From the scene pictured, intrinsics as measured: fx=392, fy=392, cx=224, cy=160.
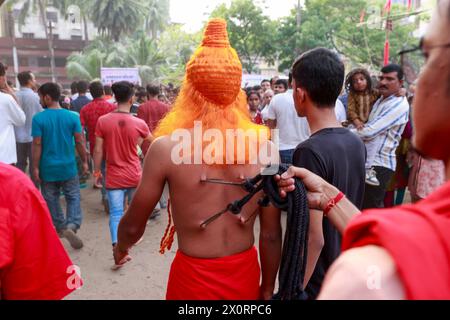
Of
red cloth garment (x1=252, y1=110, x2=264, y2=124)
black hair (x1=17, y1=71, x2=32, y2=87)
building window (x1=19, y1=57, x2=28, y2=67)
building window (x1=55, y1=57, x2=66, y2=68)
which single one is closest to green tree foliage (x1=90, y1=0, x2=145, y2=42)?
building window (x1=55, y1=57, x2=66, y2=68)

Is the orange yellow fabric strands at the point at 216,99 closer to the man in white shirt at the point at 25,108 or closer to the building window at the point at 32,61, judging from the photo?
the man in white shirt at the point at 25,108

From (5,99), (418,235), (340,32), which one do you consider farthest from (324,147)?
(340,32)

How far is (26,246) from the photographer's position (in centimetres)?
127

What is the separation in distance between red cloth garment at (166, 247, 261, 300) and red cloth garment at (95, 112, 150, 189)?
8.19 ft

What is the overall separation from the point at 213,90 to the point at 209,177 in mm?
404

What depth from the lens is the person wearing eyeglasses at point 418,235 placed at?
0.57m

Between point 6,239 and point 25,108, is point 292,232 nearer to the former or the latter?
point 6,239

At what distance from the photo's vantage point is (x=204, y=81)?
1819mm

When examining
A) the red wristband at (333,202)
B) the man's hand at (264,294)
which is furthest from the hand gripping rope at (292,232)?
the man's hand at (264,294)

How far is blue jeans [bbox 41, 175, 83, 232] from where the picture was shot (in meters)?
4.57

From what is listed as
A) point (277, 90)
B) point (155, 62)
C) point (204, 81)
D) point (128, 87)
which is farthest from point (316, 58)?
point (155, 62)

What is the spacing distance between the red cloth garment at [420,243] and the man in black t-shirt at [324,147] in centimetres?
114
